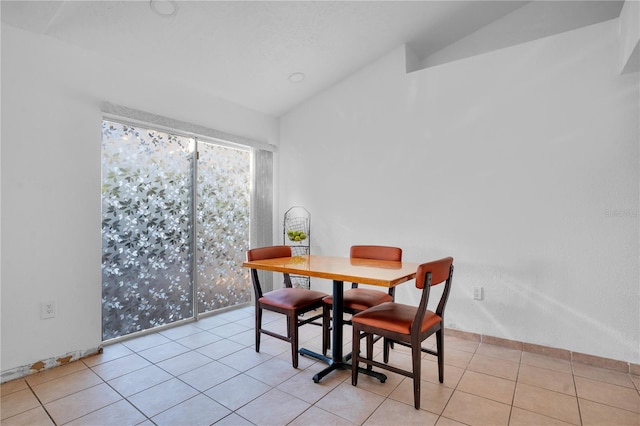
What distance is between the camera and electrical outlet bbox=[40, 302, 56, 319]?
2.48 metres

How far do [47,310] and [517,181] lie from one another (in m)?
3.89

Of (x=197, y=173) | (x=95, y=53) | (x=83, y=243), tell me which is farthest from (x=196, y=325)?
(x=95, y=53)

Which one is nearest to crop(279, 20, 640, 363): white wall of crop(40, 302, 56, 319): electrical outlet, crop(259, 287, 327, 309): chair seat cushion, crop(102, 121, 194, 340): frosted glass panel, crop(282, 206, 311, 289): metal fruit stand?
crop(282, 206, 311, 289): metal fruit stand

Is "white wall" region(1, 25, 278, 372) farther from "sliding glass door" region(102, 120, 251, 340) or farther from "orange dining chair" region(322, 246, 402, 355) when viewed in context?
"orange dining chair" region(322, 246, 402, 355)

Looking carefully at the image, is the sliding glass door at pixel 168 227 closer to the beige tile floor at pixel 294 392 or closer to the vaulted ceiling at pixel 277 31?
the beige tile floor at pixel 294 392

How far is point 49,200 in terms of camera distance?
8.26 ft

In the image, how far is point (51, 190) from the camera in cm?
253

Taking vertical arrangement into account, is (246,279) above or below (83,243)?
below

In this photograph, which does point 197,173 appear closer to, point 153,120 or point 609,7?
point 153,120

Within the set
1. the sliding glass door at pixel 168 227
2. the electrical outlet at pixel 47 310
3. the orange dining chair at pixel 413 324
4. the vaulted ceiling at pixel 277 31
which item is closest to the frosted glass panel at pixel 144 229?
the sliding glass door at pixel 168 227

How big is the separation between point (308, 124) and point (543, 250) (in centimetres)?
287

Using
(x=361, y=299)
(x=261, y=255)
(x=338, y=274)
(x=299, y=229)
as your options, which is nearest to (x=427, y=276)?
(x=338, y=274)

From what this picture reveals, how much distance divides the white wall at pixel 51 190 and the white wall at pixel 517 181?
2466mm

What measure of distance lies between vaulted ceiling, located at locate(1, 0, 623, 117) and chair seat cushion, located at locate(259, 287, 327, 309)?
7.33ft
